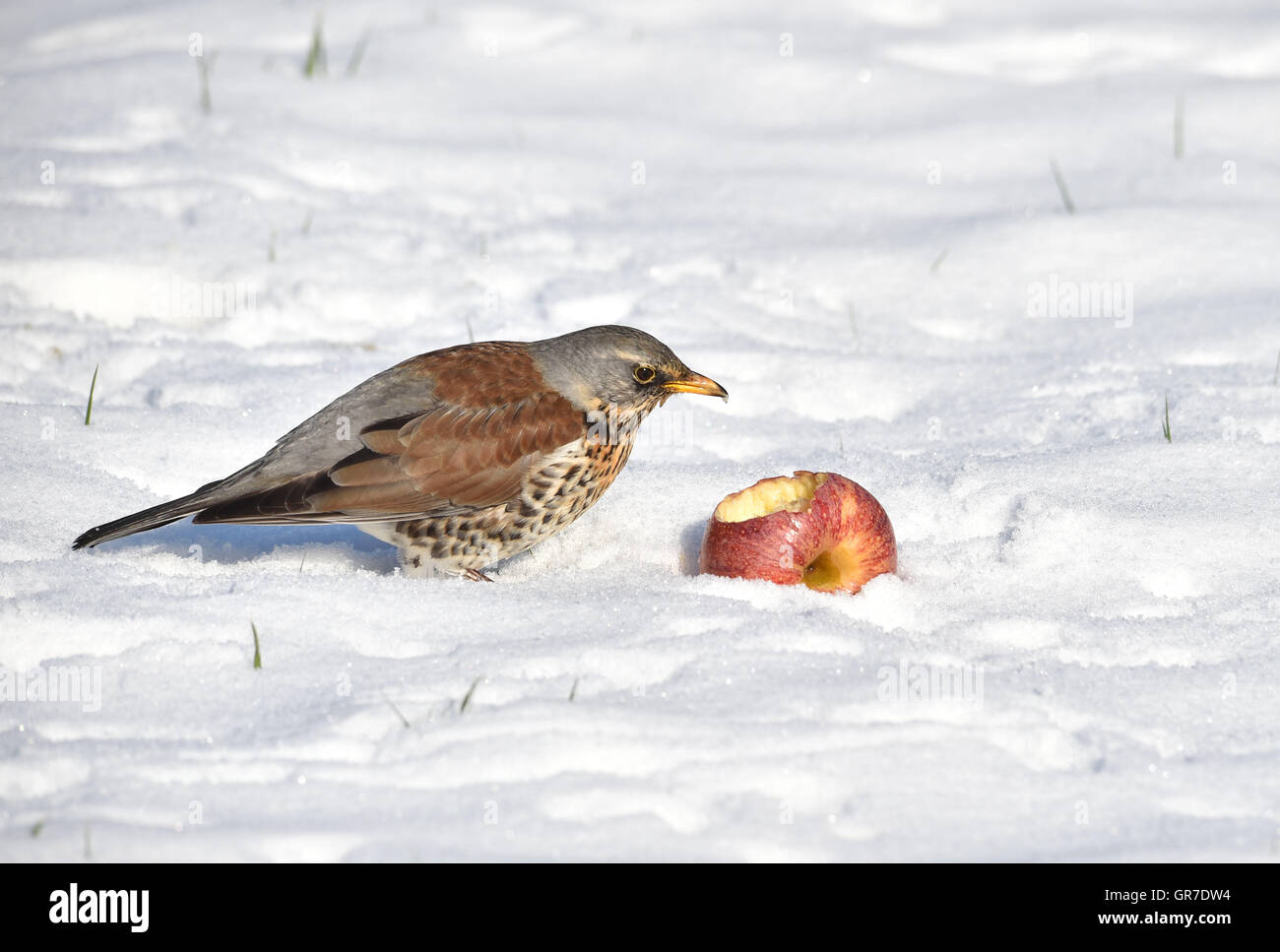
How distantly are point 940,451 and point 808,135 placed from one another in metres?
3.58

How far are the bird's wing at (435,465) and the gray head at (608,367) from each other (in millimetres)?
115

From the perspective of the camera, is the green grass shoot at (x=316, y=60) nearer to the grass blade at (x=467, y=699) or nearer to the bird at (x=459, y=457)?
the bird at (x=459, y=457)

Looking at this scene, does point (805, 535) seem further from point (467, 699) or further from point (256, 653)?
point (256, 653)

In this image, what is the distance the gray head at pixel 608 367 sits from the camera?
457 cm

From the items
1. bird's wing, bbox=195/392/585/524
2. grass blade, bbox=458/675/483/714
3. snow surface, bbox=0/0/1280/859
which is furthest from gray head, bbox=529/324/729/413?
grass blade, bbox=458/675/483/714

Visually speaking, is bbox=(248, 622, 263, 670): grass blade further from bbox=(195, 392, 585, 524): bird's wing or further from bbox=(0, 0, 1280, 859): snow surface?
bbox=(195, 392, 585, 524): bird's wing

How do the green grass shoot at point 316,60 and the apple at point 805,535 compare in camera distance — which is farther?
the green grass shoot at point 316,60

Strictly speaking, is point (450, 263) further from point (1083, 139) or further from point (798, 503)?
point (1083, 139)

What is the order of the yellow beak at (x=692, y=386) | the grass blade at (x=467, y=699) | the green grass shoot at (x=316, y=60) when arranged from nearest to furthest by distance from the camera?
the grass blade at (x=467, y=699) < the yellow beak at (x=692, y=386) < the green grass shoot at (x=316, y=60)

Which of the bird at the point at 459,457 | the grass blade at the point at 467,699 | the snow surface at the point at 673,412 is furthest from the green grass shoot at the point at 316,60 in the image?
the grass blade at the point at 467,699

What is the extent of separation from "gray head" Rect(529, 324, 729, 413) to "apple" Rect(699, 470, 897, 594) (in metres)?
0.53

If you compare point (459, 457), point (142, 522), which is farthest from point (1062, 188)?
point (142, 522)

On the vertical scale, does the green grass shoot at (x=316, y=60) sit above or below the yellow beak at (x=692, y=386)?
above

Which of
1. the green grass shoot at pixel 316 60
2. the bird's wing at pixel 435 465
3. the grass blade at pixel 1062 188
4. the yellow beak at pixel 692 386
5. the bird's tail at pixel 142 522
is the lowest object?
the bird's tail at pixel 142 522
